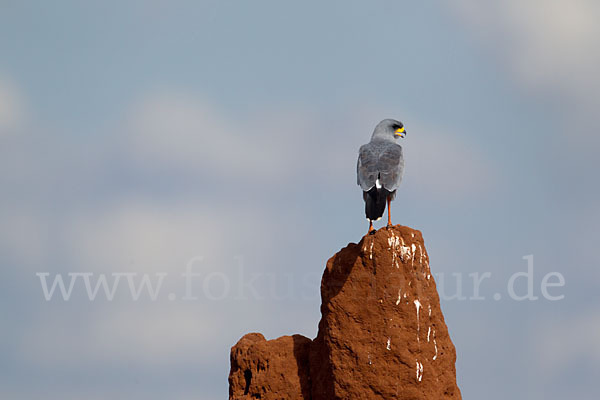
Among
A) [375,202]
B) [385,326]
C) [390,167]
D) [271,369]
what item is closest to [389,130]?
[390,167]

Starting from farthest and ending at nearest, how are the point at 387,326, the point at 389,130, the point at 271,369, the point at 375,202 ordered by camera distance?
the point at 389,130 < the point at 271,369 < the point at 375,202 < the point at 387,326

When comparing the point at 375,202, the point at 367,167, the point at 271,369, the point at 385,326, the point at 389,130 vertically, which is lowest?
the point at 271,369

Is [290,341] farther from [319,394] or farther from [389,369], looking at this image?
[389,369]

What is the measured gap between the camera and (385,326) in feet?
44.8

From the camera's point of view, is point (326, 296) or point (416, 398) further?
point (326, 296)

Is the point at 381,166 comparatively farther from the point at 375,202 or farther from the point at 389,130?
the point at 389,130

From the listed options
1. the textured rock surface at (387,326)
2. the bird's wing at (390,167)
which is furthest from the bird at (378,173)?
the textured rock surface at (387,326)

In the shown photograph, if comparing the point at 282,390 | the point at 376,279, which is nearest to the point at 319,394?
the point at 282,390

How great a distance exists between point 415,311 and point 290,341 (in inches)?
122

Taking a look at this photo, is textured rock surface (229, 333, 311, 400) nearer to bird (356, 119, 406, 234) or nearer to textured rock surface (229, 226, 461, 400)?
textured rock surface (229, 226, 461, 400)

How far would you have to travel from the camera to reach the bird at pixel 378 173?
14516mm

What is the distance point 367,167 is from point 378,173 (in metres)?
0.32

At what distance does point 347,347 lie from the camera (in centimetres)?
1388

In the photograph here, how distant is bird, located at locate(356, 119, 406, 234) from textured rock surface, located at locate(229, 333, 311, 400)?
317 cm
